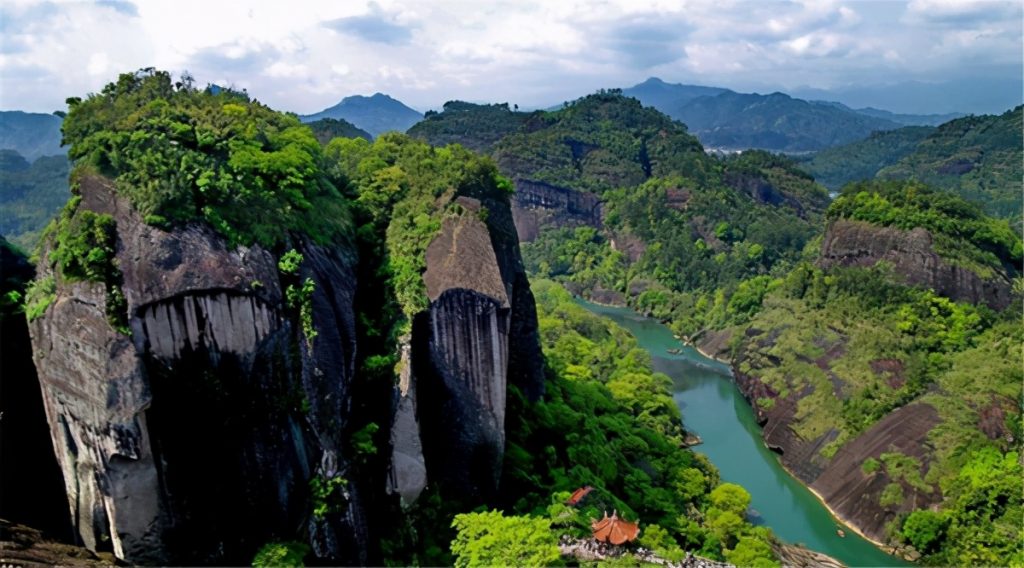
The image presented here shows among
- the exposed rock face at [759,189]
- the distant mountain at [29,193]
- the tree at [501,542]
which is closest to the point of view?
the tree at [501,542]

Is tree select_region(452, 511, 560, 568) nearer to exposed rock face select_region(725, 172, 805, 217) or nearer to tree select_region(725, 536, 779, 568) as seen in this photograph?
tree select_region(725, 536, 779, 568)

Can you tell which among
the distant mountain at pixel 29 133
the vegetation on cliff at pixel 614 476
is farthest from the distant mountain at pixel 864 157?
the distant mountain at pixel 29 133

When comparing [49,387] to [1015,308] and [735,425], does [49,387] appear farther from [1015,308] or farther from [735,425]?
[1015,308]

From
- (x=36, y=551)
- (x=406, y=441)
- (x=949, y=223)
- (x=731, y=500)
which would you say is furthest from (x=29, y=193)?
(x=949, y=223)

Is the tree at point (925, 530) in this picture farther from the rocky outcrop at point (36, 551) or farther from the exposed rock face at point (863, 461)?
the rocky outcrop at point (36, 551)

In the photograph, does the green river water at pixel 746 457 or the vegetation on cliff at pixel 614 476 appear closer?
the vegetation on cliff at pixel 614 476

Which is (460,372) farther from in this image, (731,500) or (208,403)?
(731,500)
